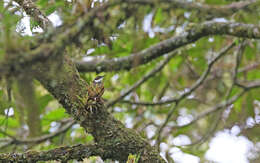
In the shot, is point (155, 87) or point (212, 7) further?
point (155, 87)

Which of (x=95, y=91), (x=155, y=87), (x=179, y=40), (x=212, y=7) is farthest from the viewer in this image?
(x=155, y=87)

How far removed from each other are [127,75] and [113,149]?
1.45 m

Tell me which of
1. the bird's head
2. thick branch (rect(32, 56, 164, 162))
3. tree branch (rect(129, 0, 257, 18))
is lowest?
thick branch (rect(32, 56, 164, 162))

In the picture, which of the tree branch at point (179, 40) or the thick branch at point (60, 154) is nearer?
the thick branch at point (60, 154)

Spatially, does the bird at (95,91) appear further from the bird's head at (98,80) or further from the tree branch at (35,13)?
the tree branch at (35,13)

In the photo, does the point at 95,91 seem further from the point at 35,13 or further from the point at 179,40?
the point at 179,40

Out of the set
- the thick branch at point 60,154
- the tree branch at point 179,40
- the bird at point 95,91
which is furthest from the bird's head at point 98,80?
the tree branch at point 179,40

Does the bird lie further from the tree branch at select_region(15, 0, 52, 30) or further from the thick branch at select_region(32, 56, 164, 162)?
the tree branch at select_region(15, 0, 52, 30)

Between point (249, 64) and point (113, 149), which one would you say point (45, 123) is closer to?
point (113, 149)

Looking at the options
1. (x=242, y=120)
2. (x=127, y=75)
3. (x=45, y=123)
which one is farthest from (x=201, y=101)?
(x=45, y=123)

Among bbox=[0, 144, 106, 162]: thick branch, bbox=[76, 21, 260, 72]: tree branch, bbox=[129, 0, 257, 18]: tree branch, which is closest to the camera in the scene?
bbox=[0, 144, 106, 162]: thick branch

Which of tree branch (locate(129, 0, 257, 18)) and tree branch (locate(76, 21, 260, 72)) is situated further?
tree branch (locate(129, 0, 257, 18))

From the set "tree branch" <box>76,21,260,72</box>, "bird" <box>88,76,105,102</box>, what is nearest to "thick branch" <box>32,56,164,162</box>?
"bird" <box>88,76,105,102</box>

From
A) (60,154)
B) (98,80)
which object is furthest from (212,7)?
(60,154)
